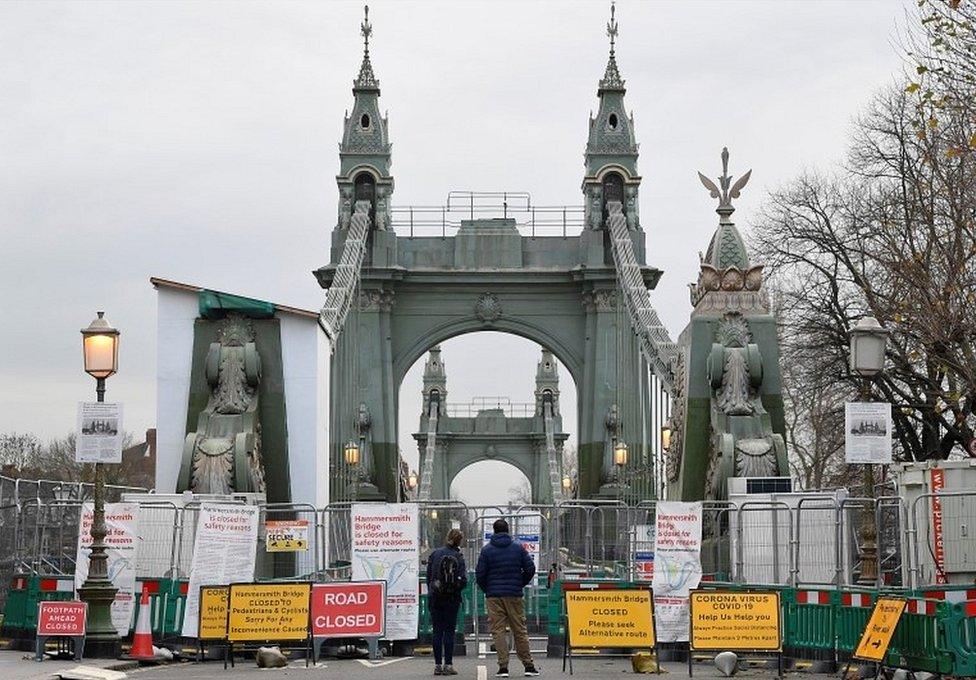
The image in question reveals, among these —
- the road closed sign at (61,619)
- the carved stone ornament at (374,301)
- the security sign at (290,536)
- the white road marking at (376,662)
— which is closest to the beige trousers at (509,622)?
the white road marking at (376,662)

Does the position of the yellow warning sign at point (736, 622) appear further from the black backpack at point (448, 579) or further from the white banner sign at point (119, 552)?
the white banner sign at point (119, 552)

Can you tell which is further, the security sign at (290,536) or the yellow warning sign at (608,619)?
the security sign at (290,536)

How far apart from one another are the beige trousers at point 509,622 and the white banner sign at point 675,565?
11.5ft

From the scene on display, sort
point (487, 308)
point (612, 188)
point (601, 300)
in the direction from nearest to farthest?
point (601, 300), point (487, 308), point (612, 188)

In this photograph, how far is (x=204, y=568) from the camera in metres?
23.3

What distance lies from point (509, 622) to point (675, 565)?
4102mm

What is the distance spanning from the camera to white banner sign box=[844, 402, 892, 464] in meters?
20.5

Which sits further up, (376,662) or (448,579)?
(448,579)

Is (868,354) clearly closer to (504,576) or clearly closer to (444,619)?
(504,576)

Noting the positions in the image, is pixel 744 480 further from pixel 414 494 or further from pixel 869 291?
pixel 414 494

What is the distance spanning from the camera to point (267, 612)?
70.1ft

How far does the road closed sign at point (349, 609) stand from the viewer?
21.8m

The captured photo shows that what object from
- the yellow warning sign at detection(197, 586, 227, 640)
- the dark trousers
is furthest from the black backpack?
the yellow warning sign at detection(197, 586, 227, 640)

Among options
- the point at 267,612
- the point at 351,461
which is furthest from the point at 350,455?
the point at 267,612
